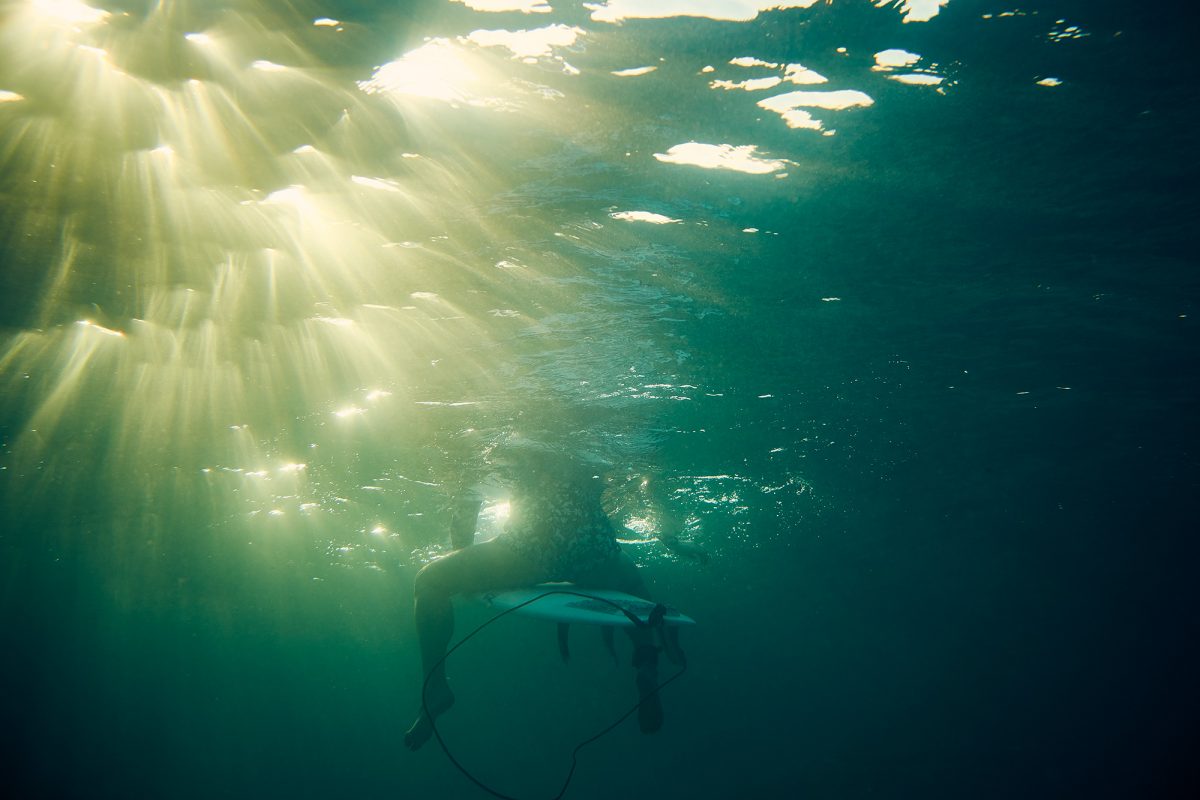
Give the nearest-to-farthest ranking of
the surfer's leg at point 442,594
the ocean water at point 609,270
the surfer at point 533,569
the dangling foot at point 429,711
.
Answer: the ocean water at point 609,270, the dangling foot at point 429,711, the surfer's leg at point 442,594, the surfer at point 533,569

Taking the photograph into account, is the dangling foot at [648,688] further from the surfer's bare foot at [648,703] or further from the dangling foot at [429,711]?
the dangling foot at [429,711]

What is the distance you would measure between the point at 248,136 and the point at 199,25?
125 cm

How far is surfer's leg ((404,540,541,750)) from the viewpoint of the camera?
19.1ft

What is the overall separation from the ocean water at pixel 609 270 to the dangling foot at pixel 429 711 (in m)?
5.52

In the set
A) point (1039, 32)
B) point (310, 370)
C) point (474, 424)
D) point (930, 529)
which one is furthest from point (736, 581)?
point (1039, 32)

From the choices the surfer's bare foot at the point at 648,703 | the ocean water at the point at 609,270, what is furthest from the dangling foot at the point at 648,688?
the ocean water at the point at 609,270

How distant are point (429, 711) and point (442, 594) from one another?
3.94ft

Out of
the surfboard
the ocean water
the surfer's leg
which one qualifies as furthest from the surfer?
the ocean water

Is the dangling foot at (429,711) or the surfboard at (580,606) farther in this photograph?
the surfboard at (580,606)

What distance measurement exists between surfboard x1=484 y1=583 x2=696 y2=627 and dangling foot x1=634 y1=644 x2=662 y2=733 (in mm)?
421

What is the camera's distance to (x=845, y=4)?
16.3 ft

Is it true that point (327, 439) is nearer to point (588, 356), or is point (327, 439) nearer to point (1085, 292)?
point (588, 356)

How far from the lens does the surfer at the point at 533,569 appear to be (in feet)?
19.7

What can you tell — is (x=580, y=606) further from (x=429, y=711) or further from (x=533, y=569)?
(x=429, y=711)
